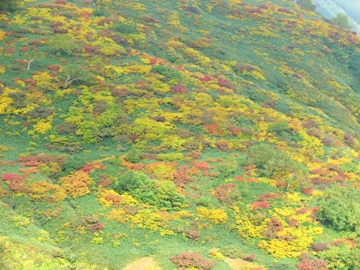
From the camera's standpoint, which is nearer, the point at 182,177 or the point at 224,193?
the point at 224,193

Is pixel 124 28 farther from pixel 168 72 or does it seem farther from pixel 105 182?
pixel 105 182

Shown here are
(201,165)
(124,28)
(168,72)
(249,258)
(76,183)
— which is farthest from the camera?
(124,28)

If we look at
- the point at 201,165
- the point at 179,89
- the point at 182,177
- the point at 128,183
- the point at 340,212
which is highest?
the point at 340,212

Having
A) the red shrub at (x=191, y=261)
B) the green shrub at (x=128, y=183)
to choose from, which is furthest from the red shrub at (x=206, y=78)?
the red shrub at (x=191, y=261)

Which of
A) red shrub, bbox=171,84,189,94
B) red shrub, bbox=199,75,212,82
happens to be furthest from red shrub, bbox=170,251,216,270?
red shrub, bbox=199,75,212,82

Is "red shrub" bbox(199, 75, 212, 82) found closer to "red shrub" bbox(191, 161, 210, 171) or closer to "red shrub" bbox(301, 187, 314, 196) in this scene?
"red shrub" bbox(191, 161, 210, 171)

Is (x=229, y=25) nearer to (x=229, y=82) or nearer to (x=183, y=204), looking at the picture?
(x=229, y=82)

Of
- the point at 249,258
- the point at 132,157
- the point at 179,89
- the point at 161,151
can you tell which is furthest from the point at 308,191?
the point at 179,89

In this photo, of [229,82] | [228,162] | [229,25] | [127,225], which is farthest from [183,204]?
[229,25]
